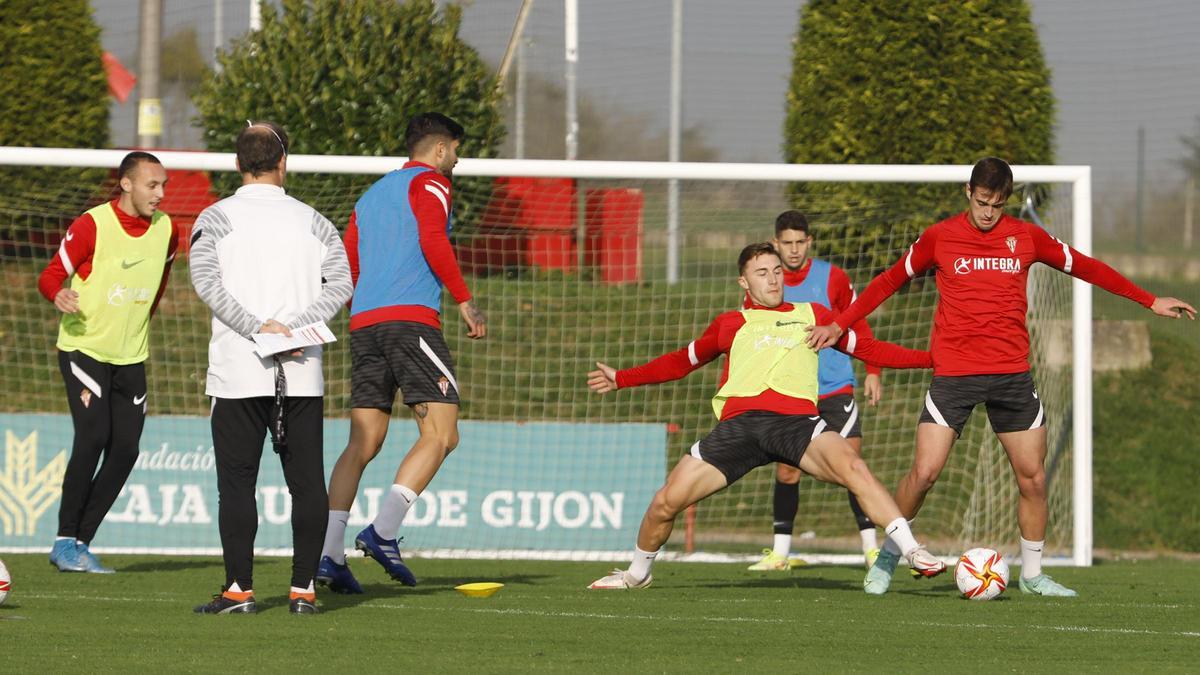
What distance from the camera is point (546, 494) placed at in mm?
10930

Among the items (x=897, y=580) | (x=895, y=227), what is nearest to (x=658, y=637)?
(x=897, y=580)

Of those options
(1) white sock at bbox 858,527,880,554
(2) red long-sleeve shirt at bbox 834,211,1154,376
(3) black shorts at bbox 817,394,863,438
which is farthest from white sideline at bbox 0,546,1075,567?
(2) red long-sleeve shirt at bbox 834,211,1154,376

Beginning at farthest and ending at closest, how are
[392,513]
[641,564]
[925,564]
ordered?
[641,564], [392,513], [925,564]

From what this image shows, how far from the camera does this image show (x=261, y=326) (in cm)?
584

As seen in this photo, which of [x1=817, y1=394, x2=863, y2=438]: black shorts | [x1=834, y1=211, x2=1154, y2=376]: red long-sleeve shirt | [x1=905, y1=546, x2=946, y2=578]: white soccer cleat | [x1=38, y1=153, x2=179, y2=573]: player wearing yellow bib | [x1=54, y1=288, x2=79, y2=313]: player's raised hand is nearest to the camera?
[x1=905, y1=546, x2=946, y2=578]: white soccer cleat

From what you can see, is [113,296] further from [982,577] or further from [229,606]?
[982,577]

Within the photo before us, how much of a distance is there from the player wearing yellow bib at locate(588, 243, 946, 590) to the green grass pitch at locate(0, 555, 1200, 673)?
0.45m

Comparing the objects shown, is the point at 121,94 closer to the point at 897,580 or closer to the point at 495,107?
the point at 495,107

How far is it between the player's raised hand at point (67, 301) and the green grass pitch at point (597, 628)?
1.32m

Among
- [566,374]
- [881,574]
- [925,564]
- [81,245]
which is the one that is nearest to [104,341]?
[81,245]

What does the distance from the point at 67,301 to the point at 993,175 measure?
4.42 m

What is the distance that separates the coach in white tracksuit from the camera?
19.3ft

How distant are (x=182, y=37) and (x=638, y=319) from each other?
13.3m

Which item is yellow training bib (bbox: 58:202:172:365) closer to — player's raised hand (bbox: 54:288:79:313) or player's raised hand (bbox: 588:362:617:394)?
player's raised hand (bbox: 54:288:79:313)
